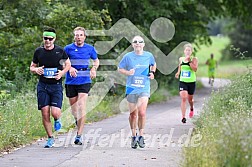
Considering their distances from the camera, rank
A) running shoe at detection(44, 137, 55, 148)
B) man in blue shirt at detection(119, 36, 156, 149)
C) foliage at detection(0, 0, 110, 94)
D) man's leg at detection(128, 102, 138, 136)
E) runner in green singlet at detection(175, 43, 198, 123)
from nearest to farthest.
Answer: running shoe at detection(44, 137, 55, 148) < man in blue shirt at detection(119, 36, 156, 149) < man's leg at detection(128, 102, 138, 136) < runner in green singlet at detection(175, 43, 198, 123) < foliage at detection(0, 0, 110, 94)

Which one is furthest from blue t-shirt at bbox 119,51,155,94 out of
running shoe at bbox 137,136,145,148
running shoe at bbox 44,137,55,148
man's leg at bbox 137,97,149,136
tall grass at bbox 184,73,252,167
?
tall grass at bbox 184,73,252,167

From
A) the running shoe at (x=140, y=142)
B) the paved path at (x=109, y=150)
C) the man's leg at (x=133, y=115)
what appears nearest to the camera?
the paved path at (x=109, y=150)

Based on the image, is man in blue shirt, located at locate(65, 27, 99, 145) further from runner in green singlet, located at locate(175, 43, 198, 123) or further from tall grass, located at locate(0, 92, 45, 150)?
runner in green singlet, located at locate(175, 43, 198, 123)

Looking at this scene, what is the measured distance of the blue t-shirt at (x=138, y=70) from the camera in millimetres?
12758

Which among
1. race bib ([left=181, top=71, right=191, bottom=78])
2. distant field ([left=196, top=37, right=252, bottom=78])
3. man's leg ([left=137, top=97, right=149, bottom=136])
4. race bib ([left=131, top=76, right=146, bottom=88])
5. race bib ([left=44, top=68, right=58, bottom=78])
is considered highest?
race bib ([left=44, top=68, right=58, bottom=78])

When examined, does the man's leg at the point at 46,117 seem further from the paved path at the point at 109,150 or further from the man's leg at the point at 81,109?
A: the man's leg at the point at 81,109

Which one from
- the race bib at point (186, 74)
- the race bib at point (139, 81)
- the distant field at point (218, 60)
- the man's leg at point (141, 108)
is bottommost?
the distant field at point (218, 60)

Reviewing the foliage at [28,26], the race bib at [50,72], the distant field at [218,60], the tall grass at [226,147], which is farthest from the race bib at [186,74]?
the distant field at [218,60]

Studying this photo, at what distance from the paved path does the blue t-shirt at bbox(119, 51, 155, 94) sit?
3.65 ft

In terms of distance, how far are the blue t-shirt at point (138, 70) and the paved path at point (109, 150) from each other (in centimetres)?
111

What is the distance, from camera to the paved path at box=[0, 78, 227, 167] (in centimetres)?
1061

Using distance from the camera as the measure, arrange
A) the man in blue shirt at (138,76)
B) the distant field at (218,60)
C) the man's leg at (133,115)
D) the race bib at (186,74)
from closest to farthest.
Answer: the man in blue shirt at (138,76) → the man's leg at (133,115) → the race bib at (186,74) → the distant field at (218,60)

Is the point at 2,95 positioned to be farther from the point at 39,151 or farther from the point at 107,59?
the point at 107,59

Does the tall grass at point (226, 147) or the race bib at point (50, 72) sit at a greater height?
the race bib at point (50, 72)
